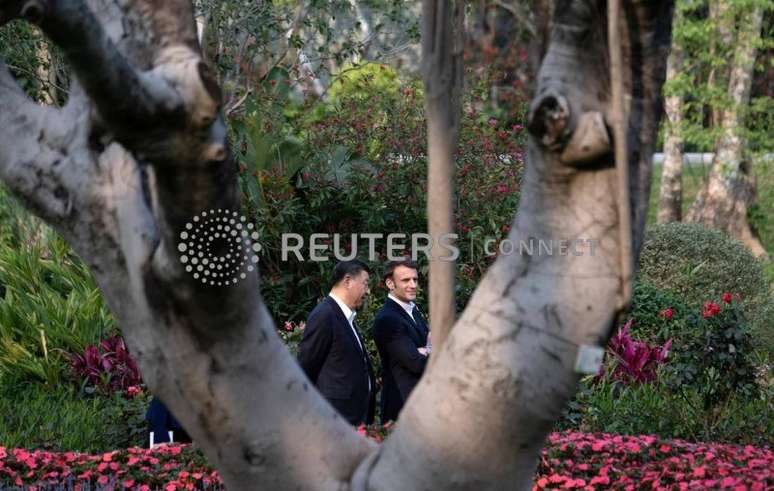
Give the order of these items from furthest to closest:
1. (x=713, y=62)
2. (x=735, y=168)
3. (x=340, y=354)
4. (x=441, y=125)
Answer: (x=735, y=168) → (x=713, y=62) → (x=340, y=354) → (x=441, y=125)

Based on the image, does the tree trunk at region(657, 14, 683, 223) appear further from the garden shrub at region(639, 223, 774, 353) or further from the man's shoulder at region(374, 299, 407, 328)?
the man's shoulder at region(374, 299, 407, 328)

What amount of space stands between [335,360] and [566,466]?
1476mm

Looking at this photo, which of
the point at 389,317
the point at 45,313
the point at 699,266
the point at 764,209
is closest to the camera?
the point at 389,317

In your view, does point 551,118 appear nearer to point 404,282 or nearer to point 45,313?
point 404,282

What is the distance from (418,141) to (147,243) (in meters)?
7.86

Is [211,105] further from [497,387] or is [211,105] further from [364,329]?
[364,329]

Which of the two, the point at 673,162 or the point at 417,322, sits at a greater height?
the point at 673,162

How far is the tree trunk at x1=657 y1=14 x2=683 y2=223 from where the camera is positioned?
1769 cm

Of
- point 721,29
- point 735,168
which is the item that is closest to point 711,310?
point 721,29

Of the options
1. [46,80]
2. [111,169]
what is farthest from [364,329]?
[111,169]

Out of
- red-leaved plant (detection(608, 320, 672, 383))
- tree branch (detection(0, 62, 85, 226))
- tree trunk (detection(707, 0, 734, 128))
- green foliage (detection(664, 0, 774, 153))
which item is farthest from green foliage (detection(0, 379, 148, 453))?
tree trunk (detection(707, 0, 734, 128))

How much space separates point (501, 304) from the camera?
2.99 m

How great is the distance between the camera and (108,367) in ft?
30.6

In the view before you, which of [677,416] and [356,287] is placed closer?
[356,287]
